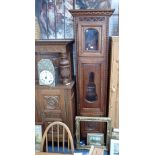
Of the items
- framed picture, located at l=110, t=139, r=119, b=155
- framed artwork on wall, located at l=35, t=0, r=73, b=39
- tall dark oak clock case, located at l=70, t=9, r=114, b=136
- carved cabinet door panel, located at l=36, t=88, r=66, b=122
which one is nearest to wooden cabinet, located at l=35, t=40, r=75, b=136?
carved cabinet door panel, located at l=36, t=88, r=66, b=122

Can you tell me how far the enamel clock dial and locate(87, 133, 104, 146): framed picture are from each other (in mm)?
840

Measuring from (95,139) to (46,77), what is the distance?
1.01m

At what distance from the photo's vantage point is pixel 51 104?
2.98m

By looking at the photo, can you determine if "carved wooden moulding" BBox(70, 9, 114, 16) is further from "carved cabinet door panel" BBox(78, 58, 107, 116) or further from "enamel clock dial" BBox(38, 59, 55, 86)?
"enamel clock dial" BBox(38, 59, 55, 86)

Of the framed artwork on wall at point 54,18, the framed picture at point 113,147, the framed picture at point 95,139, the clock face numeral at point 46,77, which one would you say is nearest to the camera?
the framed picture at point 113,147

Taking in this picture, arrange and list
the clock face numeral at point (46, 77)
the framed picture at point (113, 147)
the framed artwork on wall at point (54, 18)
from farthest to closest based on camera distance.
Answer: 1. the framed artwork on wall at point (54, 18)
2. the clock face numeral at point (46, 77)
3. the framed picture at point (113, 147)

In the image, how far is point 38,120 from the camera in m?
3.06

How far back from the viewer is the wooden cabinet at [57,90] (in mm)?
2836

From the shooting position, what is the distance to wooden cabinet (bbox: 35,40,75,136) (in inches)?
112

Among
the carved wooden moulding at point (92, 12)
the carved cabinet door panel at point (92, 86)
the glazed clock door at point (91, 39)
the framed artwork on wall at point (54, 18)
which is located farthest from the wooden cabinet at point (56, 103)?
the carved wooden moulding at point (92, 12)

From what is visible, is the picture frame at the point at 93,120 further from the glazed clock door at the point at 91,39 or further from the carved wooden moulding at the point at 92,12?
the carved wooden moulding at the point at 92,12

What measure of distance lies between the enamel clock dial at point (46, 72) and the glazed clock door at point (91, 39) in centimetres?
41
